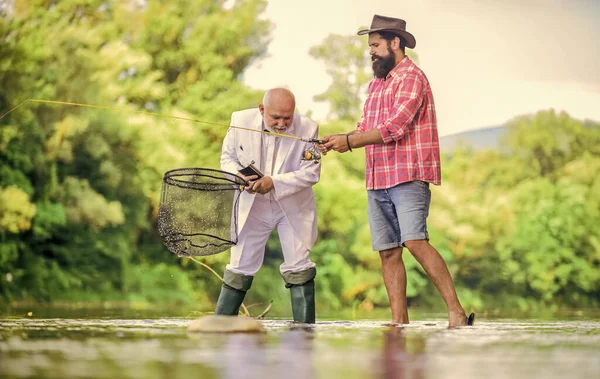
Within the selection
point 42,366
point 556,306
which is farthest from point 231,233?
point 556,306

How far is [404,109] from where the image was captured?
16.6ft

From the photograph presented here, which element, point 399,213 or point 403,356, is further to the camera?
point 399,213

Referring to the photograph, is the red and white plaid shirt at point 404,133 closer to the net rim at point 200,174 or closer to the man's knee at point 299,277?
the man's knee at point 299,277

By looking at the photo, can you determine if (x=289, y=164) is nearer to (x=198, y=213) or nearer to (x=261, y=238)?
(x=261, y=238)

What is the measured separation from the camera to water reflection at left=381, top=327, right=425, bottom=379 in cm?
260

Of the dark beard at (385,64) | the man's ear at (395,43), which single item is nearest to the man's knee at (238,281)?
the dark beard at (385,64)

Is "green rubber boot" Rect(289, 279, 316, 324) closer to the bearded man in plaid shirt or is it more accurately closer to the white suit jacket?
the white suit jacket

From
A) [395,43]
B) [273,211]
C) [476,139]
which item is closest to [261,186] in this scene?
[273,211]

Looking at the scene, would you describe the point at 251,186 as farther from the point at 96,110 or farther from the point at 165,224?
the point at 96,110

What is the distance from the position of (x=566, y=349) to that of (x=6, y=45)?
10.0m

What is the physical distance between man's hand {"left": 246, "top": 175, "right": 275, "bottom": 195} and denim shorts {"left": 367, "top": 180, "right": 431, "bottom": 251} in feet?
1.87

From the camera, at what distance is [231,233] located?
5.16 meters

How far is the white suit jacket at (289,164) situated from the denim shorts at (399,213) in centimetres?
32

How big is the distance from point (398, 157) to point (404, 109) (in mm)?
242
